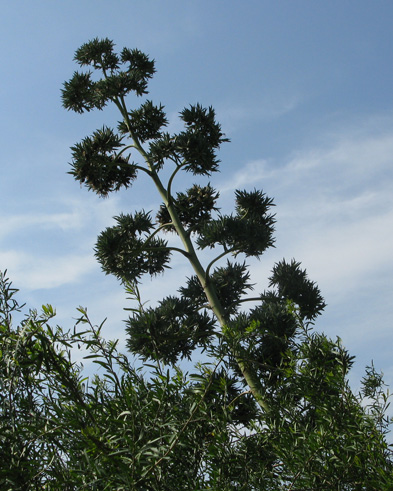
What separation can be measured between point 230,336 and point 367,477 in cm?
62

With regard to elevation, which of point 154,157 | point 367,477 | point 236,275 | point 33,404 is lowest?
point 367,477

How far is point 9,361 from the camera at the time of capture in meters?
1.48

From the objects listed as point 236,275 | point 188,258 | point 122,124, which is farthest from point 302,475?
point 122,124

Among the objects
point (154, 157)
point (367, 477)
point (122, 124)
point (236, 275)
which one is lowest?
point (367, 477)

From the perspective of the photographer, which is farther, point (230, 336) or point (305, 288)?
point (305, 288)

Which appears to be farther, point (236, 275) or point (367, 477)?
point (236, 275)

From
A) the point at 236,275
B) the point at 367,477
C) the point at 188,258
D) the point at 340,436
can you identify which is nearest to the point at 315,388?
the point at 340,436

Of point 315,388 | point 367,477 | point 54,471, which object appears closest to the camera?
point 54,471

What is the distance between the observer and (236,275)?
10.5 metres

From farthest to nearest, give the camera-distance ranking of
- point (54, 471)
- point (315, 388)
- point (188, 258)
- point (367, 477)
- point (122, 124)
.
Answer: point (122, 124)
point (188, 258)
point (315, 388)
point (367, 477)
point (54, 471)

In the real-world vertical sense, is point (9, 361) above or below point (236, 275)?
below

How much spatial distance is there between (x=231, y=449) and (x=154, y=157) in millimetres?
9312

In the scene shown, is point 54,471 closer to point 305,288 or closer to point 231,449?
point 231,449

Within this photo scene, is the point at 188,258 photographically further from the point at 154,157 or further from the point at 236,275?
→ the point at 154,157
